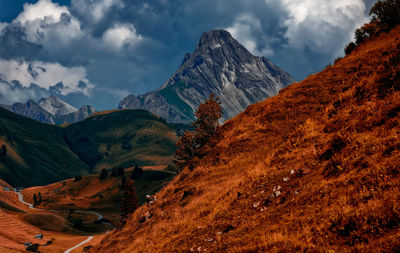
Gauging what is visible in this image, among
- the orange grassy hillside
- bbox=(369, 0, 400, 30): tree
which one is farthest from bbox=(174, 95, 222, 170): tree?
bbox=(369, 0, 400, 30): tree

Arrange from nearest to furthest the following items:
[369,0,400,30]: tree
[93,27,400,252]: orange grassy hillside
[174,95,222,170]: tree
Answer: [93,27,400,252]: orange grassy hillside < [369,0,400,30]: tree < [174,95,222,170]: tree

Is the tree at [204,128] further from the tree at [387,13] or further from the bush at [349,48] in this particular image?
the tree at [387,13]

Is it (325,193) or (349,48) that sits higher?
(349,48)

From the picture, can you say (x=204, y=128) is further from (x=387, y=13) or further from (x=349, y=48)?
(x=387, y=13)

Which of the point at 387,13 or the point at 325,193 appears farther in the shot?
the point at 387,13

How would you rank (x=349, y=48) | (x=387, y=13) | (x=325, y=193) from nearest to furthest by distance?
(x=325, y=193), (x=387, y=13), (x=349, y=48)

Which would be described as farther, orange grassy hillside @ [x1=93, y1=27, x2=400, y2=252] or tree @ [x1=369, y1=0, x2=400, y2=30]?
tree @ [x1=369, y1=0, x2=400, y2=30]

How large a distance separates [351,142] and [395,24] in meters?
38.1

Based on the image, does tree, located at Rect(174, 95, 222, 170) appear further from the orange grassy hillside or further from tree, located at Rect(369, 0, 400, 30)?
tree, located at Rect(369, 0, 400, 30)

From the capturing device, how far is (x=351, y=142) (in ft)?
40.7

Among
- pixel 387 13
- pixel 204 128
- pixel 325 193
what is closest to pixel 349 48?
pixel 387 13

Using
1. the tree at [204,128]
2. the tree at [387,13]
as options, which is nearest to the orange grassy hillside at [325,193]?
the tree at [204,128]

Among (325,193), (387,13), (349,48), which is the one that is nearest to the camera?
(325,193)

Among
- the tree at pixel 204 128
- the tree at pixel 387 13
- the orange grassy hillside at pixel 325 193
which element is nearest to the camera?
the orange grassy hillside at pixel 325 193
